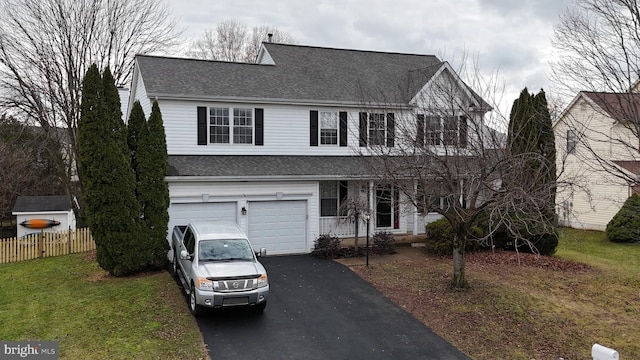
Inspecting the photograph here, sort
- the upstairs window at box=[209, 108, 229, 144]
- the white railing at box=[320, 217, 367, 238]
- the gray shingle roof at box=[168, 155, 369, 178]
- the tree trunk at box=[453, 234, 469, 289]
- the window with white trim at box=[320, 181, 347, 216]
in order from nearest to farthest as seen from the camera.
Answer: the tree trunk at box=[453, 234, 469, 289] < the gray shingle roof at box=[168, 155, 369, 178] < the upstairs window at box=[209, 108, 229, 144] < the white railing at box=[320, 217, 367, 238] < the window with white trim at box=[320, 181, 347, 216]

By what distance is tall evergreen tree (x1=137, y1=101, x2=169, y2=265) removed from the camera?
14.0 meters

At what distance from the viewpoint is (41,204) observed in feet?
68.5

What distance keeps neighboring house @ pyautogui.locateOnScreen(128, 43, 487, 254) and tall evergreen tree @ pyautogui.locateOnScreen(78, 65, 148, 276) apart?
7.38ft

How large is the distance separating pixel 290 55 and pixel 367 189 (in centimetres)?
841

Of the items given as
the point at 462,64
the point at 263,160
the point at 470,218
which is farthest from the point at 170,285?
the point at 462,64

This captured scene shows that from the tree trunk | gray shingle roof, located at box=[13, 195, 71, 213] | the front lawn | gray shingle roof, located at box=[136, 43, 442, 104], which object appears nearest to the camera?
the front lawn

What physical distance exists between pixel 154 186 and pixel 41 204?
1051 centimetres

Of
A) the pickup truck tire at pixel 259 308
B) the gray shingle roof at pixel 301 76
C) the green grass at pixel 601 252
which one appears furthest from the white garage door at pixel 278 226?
the green grass at pixel 601 252

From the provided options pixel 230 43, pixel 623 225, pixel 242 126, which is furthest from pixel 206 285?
pixel 230 43

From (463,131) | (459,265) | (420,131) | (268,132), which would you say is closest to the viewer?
(459,265)

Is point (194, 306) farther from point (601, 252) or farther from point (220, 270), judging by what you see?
point (601, 252)

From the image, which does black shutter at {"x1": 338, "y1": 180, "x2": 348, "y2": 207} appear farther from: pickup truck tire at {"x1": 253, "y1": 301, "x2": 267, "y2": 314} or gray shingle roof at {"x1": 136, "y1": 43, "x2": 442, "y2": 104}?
pickup truck tire at {"x1": 253, "y1": 301, "x2": 267, "y2": 314}

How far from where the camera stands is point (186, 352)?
27.2ft

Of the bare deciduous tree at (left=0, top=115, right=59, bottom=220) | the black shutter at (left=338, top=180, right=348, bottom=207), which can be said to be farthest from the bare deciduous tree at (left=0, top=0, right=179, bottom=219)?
the black shutter at (left=338, top=180, right=348, bottom=207)
